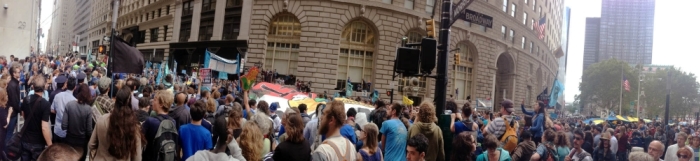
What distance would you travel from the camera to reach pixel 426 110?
6.79 m

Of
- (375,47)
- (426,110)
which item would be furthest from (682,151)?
(375,47)

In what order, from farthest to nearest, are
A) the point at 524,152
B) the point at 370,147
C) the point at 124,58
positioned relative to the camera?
the point at 124,58 < the point at 524,152 < the point at 370,147

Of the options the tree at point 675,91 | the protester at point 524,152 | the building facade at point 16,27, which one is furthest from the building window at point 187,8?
the tree at point 675,91

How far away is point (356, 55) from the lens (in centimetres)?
3628

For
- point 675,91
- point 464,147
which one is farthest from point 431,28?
point 675,91

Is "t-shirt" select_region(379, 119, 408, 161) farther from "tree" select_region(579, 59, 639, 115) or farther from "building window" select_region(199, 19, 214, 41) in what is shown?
"tree" select_region(579, 59, 639, 115)

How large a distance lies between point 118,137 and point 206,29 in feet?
121

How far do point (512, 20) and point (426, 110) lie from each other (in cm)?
4375

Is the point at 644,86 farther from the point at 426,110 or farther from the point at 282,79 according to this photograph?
the point at 426,110

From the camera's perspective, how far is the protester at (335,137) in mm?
4574

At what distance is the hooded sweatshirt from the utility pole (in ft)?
3.77

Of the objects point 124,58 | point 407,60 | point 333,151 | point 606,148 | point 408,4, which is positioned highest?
point 408,4

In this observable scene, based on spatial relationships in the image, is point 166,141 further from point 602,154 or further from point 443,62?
point 602,154

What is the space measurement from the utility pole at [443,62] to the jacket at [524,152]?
1.36 m
